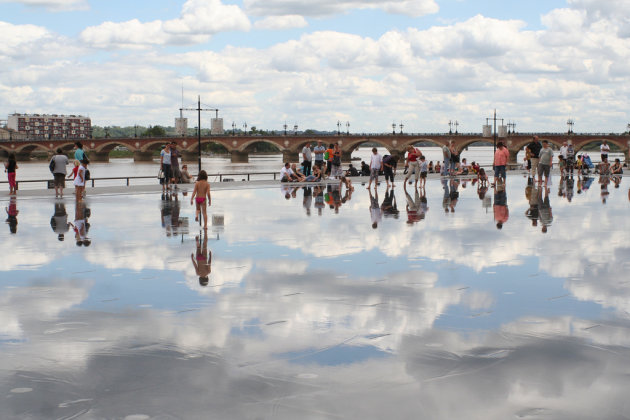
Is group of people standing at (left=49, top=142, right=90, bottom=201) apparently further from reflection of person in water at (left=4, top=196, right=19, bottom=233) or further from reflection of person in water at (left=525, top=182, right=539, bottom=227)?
reflection of person in water at (left=525, top=182, right=539, bottom=227)

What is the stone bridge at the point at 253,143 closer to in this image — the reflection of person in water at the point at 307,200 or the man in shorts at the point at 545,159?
the man in shorts at the point at 545,159

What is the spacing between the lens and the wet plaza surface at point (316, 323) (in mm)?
4910

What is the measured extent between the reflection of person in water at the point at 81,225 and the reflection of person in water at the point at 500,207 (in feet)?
24.4

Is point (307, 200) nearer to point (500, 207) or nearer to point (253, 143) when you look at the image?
point (500, 207)

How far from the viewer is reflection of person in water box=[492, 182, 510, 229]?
52.3 ft

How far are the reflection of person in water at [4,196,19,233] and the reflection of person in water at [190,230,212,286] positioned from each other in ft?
13.4

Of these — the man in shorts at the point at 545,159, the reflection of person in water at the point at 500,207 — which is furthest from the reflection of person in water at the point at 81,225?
the man in shorts at the point at 545,159

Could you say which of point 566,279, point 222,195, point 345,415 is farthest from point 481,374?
point 222,195

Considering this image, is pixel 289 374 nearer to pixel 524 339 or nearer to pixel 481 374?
pixel 481 374

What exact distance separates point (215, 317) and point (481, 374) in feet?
8.76

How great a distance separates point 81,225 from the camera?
1529cm

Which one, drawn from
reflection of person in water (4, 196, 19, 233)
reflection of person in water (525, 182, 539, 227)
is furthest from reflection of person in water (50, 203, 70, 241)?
reflection of person in water (525, 182, 539, 227)

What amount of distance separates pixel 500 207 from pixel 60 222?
1028 centimetres

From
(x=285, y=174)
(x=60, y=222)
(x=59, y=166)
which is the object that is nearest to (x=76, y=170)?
(x=59, y=166)
